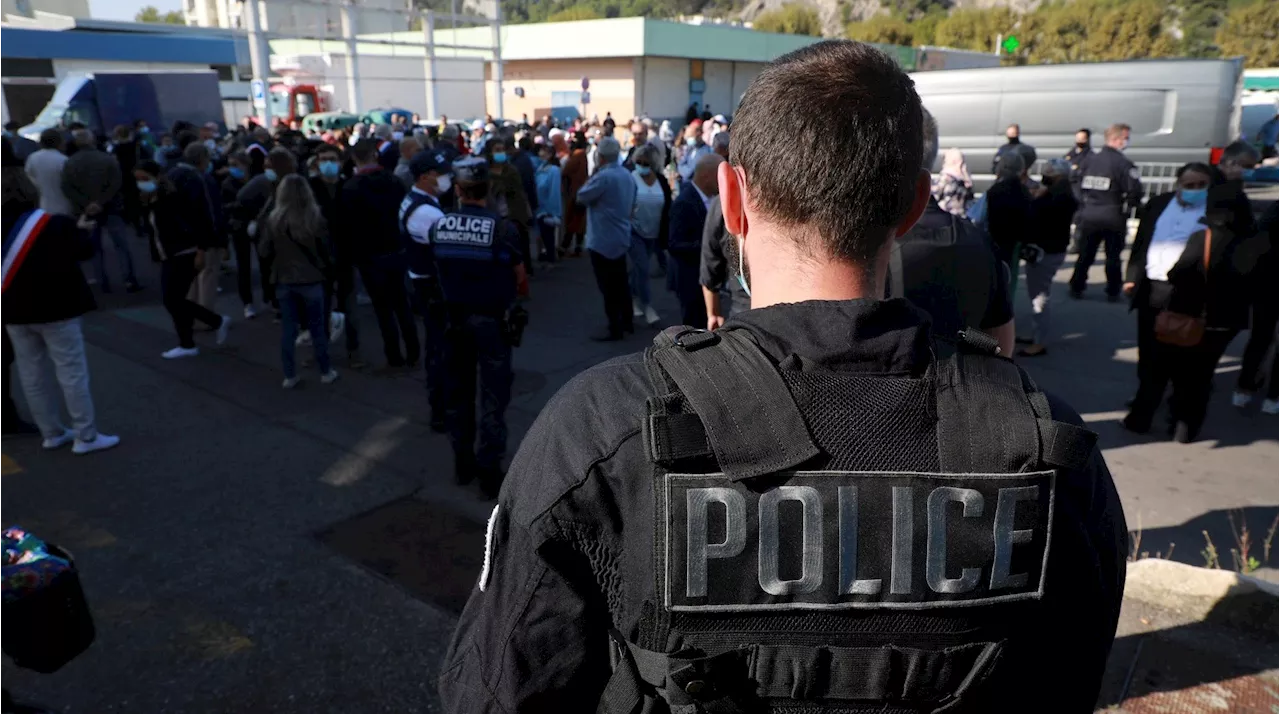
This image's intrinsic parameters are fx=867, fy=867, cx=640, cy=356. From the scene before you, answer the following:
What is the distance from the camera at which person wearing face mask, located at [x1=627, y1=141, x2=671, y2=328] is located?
28.7 ft

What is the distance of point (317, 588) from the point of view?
4.08m

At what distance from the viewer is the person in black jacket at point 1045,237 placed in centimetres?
740

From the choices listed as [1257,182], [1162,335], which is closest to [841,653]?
[1162,335]

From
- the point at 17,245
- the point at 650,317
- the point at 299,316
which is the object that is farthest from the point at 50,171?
the point at 650,317

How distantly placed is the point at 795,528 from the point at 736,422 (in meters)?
0.16

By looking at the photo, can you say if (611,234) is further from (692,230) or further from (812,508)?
(812,508)

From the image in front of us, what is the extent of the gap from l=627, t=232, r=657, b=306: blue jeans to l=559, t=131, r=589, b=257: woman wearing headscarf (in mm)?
2741

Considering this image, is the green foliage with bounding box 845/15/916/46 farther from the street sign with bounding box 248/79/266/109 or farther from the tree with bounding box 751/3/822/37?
the street sign with bounding box 248/79/266/109

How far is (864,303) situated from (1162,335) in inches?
206

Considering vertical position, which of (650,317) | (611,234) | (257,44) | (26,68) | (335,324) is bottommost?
(650,317)

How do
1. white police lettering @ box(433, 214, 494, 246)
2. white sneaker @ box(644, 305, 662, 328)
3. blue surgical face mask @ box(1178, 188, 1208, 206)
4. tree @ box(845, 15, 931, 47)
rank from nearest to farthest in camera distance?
white police lettering @ box(433, 214, 494, 246) → blue surgical face mask @ box(1178, 188, 1208, 206) → white sneaker @ box(644, 305, 662, 328) → tree @ box(845, 15, 931, 47)

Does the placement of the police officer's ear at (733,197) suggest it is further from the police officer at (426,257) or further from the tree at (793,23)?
the tree at (793,23)

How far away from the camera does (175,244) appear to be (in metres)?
7.38

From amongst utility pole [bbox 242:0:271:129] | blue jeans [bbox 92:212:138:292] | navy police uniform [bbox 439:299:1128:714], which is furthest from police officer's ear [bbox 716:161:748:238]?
utility pole [bbox 242:0:271:129]
